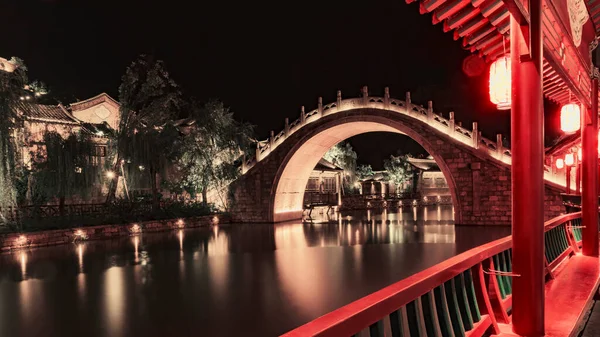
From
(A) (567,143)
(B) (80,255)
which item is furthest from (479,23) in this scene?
(B) (80,255)

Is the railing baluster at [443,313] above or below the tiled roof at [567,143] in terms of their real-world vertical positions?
below

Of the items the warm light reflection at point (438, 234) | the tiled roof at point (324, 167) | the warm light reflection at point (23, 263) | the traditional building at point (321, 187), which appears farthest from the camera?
the traditional building at point (321, 187)

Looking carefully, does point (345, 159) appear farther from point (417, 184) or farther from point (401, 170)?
point (417, 184)

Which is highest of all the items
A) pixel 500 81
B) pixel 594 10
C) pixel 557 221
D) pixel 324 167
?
pixel 594 10

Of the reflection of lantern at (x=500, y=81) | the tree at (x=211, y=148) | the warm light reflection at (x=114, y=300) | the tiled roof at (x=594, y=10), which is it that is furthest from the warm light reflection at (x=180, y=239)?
the tiled roof at (x=594, y=10)

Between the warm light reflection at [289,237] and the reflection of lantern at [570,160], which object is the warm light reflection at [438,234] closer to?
the warm light reflection at [289,237]

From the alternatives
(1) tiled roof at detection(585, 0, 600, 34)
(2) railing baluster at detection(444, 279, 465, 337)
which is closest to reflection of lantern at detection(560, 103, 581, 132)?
(1) tiled roof at detection(585, 0, 600, 34)

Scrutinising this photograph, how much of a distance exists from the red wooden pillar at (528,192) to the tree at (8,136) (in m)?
11.3

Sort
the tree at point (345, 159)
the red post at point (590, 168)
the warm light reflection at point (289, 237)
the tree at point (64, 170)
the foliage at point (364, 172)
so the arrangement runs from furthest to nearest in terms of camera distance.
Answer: the foliage at point (364, 172), the tree at point (345, 159), the tree at point (64, 170), the warm light reflection at point (289, 237), the red post at point (590, 168)

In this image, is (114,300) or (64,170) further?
(64,170)

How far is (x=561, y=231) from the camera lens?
5.89 metres

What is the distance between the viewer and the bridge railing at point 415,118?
1414cm

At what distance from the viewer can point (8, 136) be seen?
419 inches

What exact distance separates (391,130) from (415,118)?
194 cm
